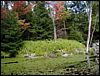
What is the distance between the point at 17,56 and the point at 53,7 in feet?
23.8

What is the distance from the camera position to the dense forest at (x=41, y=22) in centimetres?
1766

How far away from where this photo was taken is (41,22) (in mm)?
23094

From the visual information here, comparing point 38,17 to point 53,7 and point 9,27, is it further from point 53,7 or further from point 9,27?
point 9,27

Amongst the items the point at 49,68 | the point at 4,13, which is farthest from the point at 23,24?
the point at 49,68

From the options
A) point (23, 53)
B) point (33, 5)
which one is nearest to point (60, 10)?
point (33, 5)

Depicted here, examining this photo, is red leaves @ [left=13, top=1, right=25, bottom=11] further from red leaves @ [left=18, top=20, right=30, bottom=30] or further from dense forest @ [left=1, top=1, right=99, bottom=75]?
red leaves @ [left=18, top=20, right=30, bottom=30]

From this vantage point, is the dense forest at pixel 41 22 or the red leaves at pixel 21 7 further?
the red leaves at pixel 21 7

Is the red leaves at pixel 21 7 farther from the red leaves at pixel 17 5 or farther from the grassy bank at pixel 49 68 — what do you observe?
the grassy bank at pixel 49 68

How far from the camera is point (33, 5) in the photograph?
77.6 feet

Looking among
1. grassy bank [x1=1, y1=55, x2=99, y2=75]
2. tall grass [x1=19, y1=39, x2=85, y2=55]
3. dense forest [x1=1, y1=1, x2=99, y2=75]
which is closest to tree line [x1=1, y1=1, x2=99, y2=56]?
dense forest [x1=1, y1=1, x2=99, y2=75]

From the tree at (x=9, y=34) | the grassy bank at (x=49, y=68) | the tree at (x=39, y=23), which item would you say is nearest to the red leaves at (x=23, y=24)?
the tree at (x=39, y=23)

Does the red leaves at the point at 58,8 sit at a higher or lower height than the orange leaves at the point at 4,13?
higher

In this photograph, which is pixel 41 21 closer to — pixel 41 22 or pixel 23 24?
pixel 41 22

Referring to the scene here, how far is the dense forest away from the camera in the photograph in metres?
17.7
